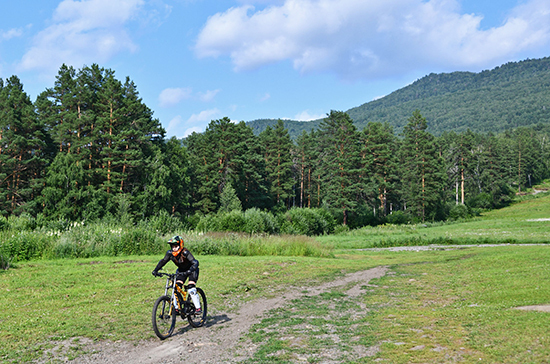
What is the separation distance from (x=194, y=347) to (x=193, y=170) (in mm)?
79058

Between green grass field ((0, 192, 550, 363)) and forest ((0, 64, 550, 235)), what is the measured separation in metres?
15.7

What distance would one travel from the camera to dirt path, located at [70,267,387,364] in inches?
294

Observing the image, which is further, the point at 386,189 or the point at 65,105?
the point at 386,189

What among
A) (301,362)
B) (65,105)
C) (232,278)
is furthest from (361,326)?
(65,105)

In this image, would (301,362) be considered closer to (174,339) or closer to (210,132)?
(174,339)

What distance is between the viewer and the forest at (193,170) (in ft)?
167

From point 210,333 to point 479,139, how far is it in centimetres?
18917

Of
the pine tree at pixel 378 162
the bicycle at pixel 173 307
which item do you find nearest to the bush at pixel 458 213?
the pine tree at pixel 378 162

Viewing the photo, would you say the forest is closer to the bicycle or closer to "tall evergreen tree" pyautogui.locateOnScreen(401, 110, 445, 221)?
"tall evergreen tree" pyautogui.locateOnScreen(401, 110, 445, 221)

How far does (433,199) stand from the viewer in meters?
83.5

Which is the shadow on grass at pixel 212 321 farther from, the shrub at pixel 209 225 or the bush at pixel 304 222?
the bush at pixel 304 222

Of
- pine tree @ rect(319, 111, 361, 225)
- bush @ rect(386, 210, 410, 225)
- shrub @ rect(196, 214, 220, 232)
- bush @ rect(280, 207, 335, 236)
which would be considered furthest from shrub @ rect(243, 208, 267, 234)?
bush @ rect(386, 210, 410, 225)

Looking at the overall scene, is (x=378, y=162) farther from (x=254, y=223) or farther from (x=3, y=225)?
(x=3, y=225)

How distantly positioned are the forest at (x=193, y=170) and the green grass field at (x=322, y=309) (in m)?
15.7
